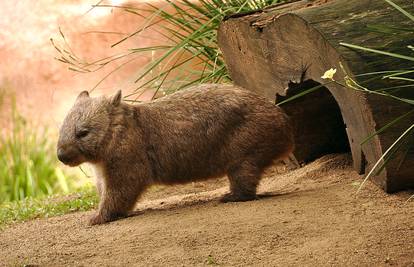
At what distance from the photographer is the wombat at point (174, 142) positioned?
17.2 ft

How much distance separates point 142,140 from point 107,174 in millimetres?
312

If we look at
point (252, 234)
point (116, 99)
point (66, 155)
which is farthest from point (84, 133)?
point (252, 234)

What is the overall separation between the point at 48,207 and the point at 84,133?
1.39 meters

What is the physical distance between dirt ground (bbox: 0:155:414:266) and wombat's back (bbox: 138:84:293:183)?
246 millimetres

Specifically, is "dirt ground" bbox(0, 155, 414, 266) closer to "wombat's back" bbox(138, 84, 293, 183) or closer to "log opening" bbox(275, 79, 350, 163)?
"wombat's back" bbox(138, 84, 293, 183)

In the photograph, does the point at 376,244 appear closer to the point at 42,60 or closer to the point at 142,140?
the point at 142,140

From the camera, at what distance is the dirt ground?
3891 millimetres

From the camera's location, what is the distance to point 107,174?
5.28m

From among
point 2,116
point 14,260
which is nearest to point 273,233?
point 14,260

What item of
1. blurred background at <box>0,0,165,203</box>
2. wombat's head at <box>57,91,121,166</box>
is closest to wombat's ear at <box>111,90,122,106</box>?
wombat's head at <box>57,91,121,166</box>

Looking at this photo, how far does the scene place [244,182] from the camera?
5188mm

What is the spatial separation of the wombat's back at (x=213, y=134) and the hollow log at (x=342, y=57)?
0.81 ft

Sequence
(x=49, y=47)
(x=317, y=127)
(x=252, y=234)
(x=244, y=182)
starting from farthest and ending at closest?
(x=49, y=47) → (x=317, y=127) → (x=244, y=182) → (x=252, y=234)

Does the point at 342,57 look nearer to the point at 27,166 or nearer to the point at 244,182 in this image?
the point at 244,182
